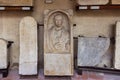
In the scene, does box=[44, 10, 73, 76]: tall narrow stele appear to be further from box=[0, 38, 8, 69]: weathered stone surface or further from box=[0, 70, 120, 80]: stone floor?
box=[0, 38, 8, 69]: weathered stone surface

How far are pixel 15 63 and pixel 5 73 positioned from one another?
0.38 metres

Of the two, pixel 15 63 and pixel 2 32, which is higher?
pixel 2 32

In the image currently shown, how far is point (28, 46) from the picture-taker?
2.51 meters

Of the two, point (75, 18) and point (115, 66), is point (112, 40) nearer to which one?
point (115, 66)

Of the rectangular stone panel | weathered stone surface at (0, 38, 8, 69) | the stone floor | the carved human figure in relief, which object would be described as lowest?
the stone floor

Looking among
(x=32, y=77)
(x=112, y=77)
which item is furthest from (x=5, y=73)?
(x=112, y=77)

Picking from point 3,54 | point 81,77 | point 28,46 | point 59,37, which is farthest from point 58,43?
point 3,54

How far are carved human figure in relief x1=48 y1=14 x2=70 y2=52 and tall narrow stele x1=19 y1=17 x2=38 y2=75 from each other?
0.20 meters

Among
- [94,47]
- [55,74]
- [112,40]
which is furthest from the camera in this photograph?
[112,40]

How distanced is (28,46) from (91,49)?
0.77m

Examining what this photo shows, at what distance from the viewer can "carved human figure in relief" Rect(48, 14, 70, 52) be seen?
8.25 ft

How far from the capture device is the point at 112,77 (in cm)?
258

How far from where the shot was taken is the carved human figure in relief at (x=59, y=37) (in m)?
2.52

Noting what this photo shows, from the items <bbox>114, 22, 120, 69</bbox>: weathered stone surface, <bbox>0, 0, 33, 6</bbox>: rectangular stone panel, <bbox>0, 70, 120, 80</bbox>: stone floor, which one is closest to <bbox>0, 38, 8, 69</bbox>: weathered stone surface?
<bbox>0, 70, 120, 80</bbox>: stone floor
